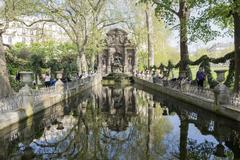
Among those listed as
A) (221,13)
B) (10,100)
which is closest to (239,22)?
(221,13)

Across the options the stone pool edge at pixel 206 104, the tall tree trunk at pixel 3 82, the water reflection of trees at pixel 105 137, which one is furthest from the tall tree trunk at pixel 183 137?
the tall tree trunk at pixel 3 82

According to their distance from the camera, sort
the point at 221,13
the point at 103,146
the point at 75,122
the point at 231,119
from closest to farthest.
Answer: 1. the point at 103,146
2. the point at 231,119
3. the point at 75,122
4. the point at 221,13

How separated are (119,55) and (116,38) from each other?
3543 mm

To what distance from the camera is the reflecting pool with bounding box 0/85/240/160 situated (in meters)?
9.84

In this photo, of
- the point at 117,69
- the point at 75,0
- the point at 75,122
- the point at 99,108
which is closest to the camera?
the point at 75,122

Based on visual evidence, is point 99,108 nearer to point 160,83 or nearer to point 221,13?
point 221,13

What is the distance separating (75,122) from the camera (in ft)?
51.2

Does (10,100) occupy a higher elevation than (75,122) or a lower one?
higher

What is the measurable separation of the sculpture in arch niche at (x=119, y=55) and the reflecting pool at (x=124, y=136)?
51831mm

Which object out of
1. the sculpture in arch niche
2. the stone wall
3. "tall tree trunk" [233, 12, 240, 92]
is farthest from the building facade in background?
"tall tree trunk" [233, 12, 240, 92]

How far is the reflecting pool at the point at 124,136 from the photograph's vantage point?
984cm

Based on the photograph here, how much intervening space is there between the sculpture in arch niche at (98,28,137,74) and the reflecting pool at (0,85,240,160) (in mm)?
51831

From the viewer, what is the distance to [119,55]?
235 ft

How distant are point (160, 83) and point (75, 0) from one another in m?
12.1
